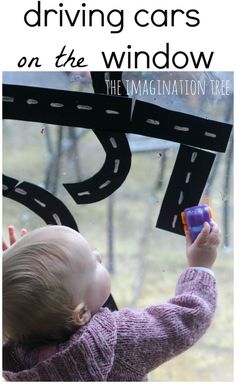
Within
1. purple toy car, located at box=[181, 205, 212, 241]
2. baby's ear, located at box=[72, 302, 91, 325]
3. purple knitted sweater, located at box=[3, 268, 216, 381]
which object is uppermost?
purple toy car, located at box=[181, 205, 212, 241]

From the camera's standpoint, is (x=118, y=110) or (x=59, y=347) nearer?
(x=59, y=347)

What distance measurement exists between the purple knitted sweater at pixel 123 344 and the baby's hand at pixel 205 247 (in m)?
0.03

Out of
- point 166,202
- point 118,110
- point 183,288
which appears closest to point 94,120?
point 118,110

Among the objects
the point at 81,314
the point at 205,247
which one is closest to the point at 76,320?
the point at 81,314

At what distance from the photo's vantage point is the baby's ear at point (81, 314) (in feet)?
2.76

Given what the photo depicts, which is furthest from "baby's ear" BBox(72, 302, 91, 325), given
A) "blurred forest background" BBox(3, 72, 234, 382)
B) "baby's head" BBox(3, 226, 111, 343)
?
"blurred forest background" BBox(3, 72, 234, 382)

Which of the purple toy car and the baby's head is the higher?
the purple toy car

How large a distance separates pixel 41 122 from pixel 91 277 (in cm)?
30

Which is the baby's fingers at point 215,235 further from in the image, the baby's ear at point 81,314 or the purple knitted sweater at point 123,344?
the baby's ear at point 81,314

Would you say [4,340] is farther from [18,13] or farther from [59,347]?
[18,13]

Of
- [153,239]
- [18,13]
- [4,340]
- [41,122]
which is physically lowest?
[4,340]

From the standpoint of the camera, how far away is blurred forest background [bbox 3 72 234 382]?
96 centimetres

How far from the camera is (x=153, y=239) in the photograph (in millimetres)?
1040

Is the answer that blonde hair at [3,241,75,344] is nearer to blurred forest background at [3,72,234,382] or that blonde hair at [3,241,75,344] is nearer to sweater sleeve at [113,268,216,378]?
sweater sleeve at [113,268,216,378]
